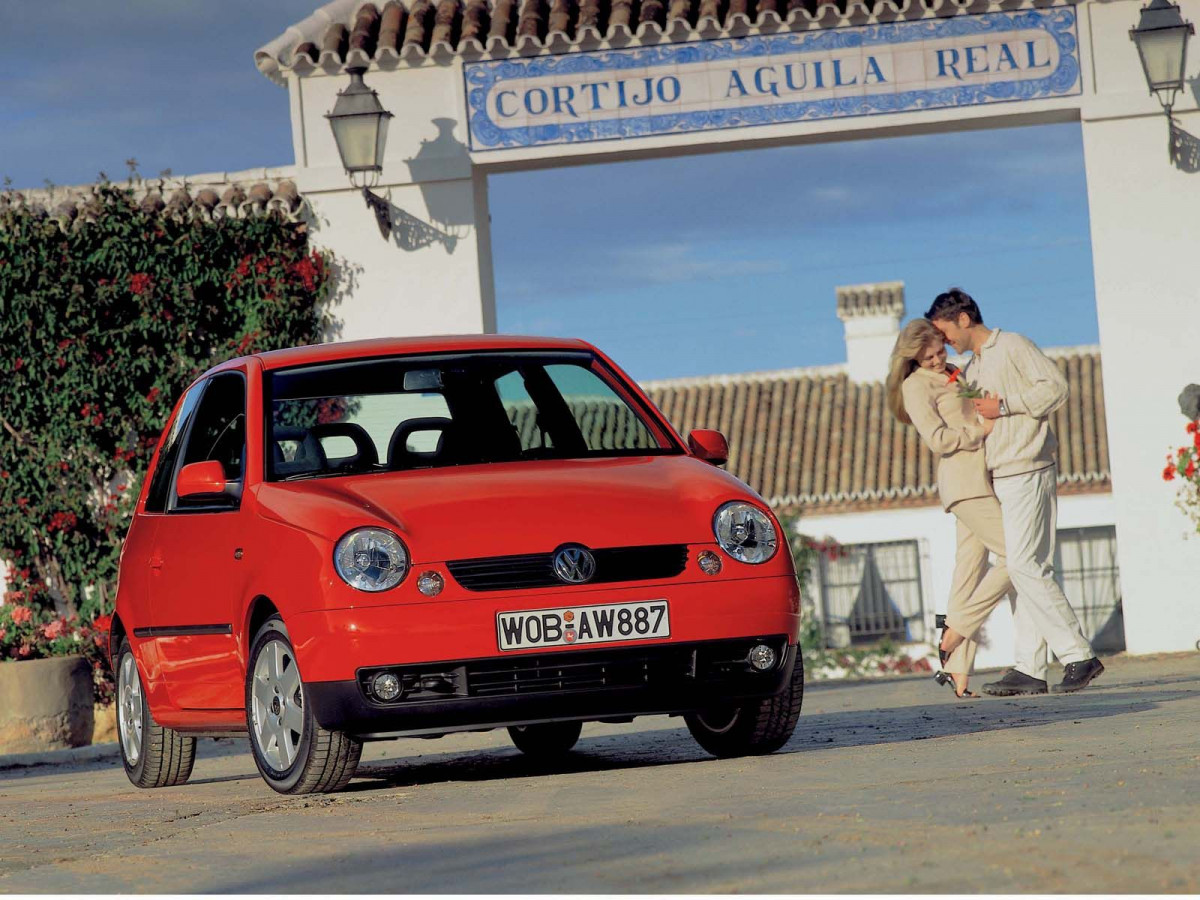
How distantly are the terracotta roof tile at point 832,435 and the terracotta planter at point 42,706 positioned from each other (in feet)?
78.6

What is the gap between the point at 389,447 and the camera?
24.7 feet

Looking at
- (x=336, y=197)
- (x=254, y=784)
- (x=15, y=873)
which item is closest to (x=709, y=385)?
(x=336, y=197)

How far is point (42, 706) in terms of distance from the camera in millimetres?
12227

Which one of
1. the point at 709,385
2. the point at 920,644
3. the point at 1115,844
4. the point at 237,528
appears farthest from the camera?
the point at 709,385

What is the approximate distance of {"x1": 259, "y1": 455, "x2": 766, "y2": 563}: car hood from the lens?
646 cm

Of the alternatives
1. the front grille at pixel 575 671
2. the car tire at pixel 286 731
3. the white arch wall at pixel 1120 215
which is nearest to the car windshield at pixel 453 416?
the car tire at pixel 286 731

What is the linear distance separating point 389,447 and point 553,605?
53.8 inches

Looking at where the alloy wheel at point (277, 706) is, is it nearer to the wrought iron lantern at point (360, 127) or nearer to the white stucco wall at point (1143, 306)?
the wrought iron lantern at point (360, 127)

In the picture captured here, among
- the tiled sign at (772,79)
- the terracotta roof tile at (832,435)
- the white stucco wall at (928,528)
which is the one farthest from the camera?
the terracotta roof tile at (832,435)

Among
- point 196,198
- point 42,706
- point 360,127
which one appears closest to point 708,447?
point 42,706

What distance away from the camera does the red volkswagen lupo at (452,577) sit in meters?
6.41

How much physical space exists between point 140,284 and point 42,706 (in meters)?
3.90

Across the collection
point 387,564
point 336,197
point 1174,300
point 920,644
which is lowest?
point 920,644

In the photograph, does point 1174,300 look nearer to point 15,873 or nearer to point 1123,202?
point 1123,202
